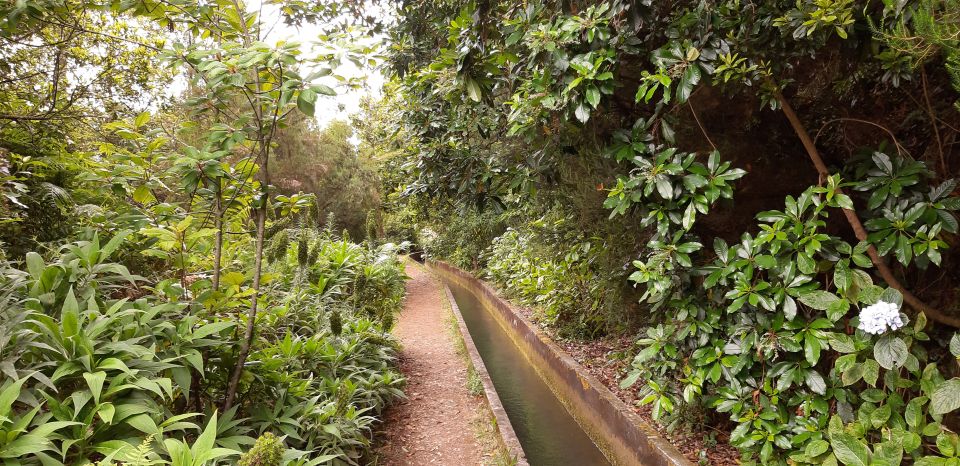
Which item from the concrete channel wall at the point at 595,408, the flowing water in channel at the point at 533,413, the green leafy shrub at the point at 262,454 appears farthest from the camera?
the flowing water in channel at the point at 533,413

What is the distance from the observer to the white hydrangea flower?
7.01ft

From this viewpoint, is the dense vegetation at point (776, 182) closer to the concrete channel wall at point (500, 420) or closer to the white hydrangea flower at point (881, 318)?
the white hydrangea flower at point (881, 318)

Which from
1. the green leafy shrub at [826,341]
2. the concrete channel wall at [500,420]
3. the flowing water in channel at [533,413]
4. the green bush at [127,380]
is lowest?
the flowing water in channel at [533,413]

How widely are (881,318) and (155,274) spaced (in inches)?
178

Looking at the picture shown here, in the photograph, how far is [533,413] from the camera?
18.6 ft

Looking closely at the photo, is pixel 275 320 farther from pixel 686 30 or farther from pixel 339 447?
pixel 686 30

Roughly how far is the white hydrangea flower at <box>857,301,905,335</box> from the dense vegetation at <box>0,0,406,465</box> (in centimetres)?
289

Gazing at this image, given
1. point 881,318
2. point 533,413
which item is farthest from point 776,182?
point 533,413

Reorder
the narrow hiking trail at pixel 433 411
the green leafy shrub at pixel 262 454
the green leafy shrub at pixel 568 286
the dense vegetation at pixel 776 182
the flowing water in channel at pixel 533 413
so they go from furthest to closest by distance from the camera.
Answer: the green leafy shrub at pixel 568 286 < the flowing water in channel at pixel 533 413 < the narrow hiking trail at pixel 433 411 < the dense vegetation at pixel 776 182 < the green leafy shrub at pixel 262 454

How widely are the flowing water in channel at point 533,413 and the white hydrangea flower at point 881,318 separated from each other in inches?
120

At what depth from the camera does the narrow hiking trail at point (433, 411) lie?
4098 mm

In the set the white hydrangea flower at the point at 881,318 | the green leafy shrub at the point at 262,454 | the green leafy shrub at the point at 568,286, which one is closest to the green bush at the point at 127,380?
the green leafy shrub at the point at 262,454

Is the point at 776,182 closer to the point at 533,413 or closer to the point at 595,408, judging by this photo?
the point at 595,408

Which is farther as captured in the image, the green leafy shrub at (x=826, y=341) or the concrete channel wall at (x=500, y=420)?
Result: the concrete channel wall at (x=500, y=420)
